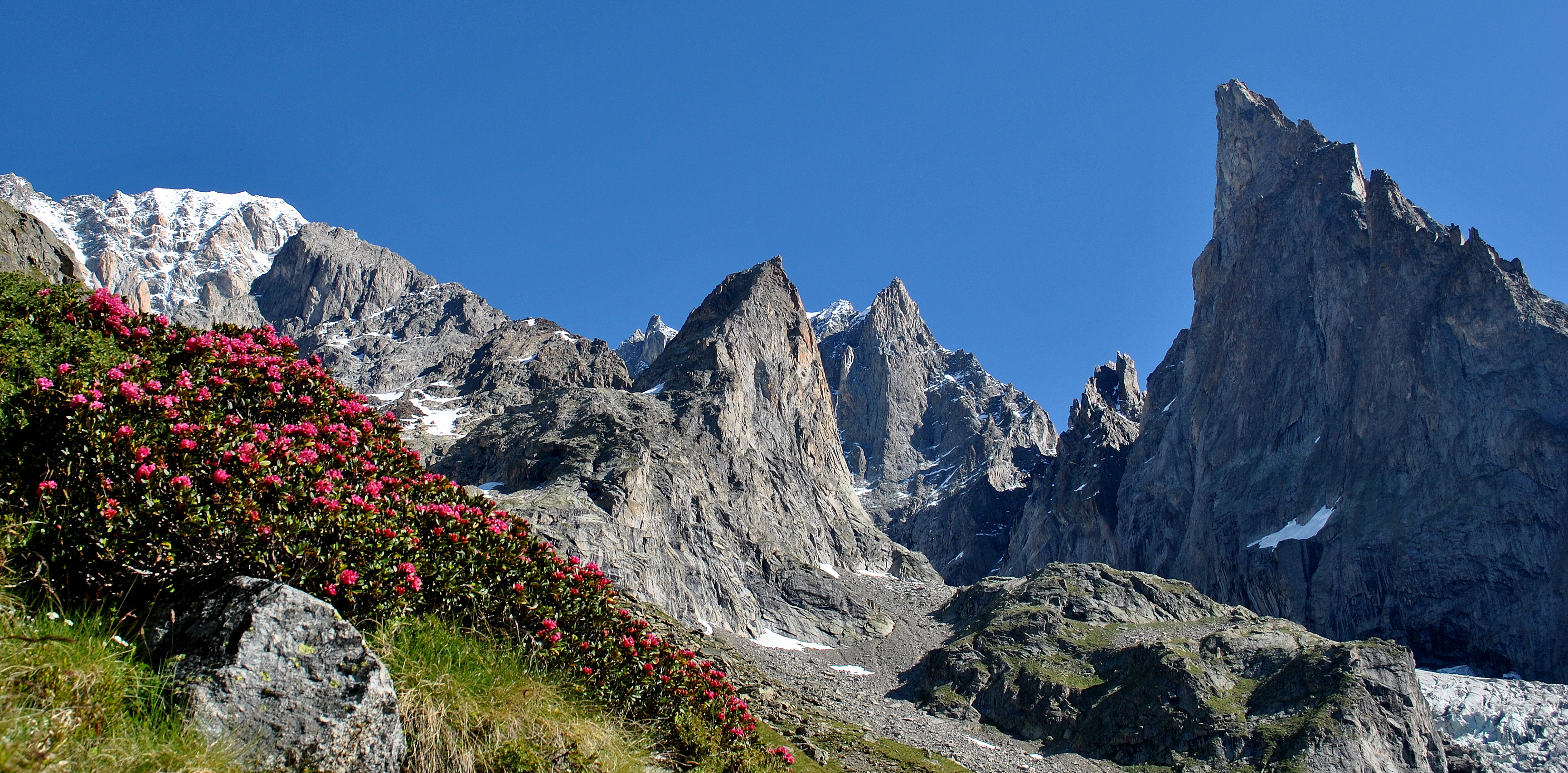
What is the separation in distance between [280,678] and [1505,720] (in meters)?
163

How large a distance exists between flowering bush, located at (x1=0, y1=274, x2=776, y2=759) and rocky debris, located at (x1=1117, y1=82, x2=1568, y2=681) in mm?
173367

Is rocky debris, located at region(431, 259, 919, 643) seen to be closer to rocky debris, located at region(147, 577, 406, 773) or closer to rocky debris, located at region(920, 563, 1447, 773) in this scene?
rocky debris, located at region(920, 563, 1447, 773)

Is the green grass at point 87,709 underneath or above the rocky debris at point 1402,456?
underneath

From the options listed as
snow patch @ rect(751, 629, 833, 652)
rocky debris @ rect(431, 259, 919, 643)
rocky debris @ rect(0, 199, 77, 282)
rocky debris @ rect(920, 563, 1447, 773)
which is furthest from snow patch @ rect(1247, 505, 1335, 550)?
rocky debris @ rect(0, 199, 77, 282)

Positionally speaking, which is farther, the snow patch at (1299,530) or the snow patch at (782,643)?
the snow patch at (1299,530)

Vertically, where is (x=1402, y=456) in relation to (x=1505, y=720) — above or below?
above

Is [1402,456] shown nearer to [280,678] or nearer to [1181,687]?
[1181,687]

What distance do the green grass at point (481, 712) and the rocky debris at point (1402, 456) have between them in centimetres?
17432

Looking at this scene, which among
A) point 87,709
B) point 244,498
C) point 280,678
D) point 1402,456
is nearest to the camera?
point 87,709

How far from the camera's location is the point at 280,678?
8.15 meters

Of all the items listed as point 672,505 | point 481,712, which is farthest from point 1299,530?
point 481,712

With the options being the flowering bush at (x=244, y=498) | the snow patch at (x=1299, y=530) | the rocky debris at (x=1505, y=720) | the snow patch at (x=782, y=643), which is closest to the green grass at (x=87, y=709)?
the flowering bush at (x=244, y=498)

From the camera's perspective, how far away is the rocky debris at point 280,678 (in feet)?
25.9

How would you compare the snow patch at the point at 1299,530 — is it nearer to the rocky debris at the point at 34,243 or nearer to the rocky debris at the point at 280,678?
the rocky debris at the point at 34,243
